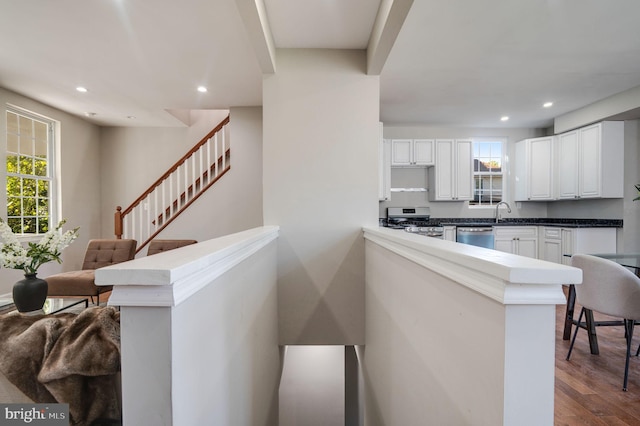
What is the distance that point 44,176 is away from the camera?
457cm

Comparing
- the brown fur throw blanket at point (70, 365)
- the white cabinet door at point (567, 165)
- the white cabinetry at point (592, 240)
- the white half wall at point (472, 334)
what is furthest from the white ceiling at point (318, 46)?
the brown fur throw blanket at point (70, 365)

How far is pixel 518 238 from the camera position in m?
5.16

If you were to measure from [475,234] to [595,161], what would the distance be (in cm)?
193

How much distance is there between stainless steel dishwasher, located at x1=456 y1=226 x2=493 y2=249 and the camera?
5.00 meters

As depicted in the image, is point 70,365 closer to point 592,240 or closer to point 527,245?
point 592,240

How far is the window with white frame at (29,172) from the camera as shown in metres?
4.06

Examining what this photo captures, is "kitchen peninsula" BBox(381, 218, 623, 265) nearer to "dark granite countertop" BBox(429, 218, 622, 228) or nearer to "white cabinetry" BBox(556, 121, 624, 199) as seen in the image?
"dark granite countertop" BBox(429, 218, 622, 228)

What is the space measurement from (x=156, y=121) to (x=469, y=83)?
496 centimetres

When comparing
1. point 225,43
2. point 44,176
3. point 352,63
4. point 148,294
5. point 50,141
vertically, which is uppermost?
point 225,43

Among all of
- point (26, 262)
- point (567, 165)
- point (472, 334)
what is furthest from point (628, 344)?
point (26, 262)

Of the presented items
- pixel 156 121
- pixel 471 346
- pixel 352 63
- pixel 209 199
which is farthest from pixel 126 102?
pixel 471 346

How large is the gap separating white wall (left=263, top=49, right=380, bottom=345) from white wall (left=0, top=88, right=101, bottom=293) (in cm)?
397

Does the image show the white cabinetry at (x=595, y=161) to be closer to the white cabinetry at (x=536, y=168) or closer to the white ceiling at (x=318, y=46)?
the white cabinetry at (x=536, y=168)

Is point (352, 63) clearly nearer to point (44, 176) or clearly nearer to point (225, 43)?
point (225, 43)
